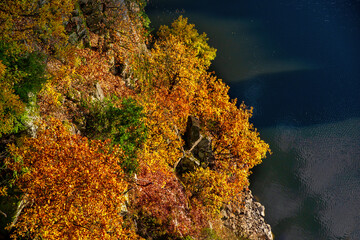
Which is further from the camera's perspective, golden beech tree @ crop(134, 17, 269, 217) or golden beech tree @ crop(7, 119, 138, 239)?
golden beech tree @ crop(134, 17, 269, 217)

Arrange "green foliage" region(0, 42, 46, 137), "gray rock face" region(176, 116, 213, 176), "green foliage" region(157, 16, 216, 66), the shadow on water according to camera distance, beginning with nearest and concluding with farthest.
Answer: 1. "green foliage" region(0, 42, 46, 137)
2. "gray rock face" region(176, 116, 213, 176)
3. "green foliage" region(157, 16, 216, 66)
4. the shadow on water

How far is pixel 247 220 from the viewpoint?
110 ft

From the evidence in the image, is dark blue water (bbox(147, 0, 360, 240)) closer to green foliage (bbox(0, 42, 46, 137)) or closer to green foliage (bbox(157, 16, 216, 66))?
green foliage (bbox(157, 16, 216, 66))

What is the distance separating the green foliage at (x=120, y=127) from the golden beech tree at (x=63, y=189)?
3.00m

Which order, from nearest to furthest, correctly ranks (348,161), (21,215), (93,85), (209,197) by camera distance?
(21,215), (93,85), (209,197), (348,161)

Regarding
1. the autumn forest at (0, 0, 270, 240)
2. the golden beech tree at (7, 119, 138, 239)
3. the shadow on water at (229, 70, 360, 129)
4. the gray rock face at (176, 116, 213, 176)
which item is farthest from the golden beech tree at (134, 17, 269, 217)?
the shadow on water at (229, 70, 360, 129)

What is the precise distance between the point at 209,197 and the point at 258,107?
2891cm

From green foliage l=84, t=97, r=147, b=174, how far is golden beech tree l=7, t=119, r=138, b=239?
118 inches

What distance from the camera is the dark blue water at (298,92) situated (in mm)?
40406

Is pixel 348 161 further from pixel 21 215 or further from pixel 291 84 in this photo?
pixel 21 215

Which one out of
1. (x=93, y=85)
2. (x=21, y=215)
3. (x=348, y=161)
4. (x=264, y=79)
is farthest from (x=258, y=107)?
(x=21, y=215)

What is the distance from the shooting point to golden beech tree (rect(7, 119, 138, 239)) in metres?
12.6

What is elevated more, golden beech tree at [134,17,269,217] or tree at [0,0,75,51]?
tree at [0,0,75,51]

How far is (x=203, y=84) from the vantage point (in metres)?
39.9
